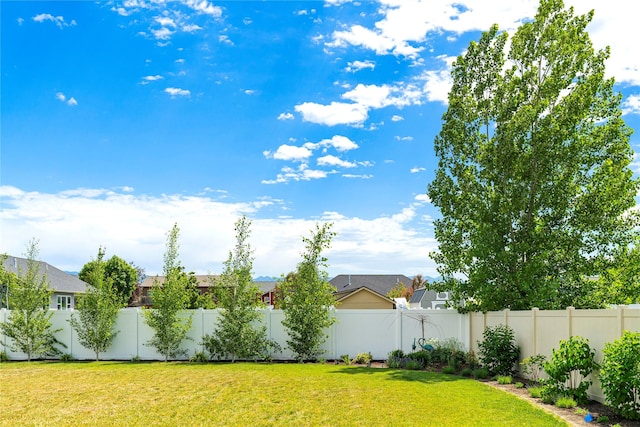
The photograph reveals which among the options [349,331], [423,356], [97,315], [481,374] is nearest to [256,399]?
[481,374]

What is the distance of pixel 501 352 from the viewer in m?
14.5

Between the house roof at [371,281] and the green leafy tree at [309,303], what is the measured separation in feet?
133

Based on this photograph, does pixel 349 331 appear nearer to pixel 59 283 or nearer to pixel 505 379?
pixel 505 379

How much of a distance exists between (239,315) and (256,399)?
7.75m

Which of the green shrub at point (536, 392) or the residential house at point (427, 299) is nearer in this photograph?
the green shrub at point (536, 392)

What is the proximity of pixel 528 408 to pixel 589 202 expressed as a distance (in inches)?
361

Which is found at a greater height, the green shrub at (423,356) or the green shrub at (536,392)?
the green shrub at (536,392)

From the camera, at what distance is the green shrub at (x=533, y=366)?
1280cm

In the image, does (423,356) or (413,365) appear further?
(423,356)

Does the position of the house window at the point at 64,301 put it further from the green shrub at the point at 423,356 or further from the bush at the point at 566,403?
the bush at the point at 566,403

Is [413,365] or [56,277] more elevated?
[56,277]

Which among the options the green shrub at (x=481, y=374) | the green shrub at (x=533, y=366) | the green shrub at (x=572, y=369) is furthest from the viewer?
the green shrub at (x=481, y=374)

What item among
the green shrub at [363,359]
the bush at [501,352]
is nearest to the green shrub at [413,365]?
the green shrub at [363,359]

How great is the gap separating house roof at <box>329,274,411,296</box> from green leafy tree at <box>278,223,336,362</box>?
133ft
